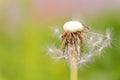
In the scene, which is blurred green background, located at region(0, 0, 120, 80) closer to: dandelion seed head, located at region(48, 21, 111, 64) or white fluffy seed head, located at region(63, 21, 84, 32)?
dandelion seed head, located at region(48, 21, 111, 64)

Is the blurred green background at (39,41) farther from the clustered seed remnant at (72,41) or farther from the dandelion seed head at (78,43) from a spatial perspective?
the clustered seed remnant at (72,41)

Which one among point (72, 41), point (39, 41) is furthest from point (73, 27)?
point (39, 41)

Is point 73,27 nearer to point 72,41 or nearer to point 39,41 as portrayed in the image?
point 72,41

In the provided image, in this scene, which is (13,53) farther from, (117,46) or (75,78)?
(75,78)

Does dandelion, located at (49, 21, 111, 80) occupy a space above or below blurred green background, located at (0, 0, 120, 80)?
below

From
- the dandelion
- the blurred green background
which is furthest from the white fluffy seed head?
the blurred green background

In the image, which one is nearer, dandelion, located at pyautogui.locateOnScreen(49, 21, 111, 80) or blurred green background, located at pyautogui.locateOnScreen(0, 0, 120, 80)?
dandelion, located at pyautogui.locateOnScreen(49, 21, 111, 80)

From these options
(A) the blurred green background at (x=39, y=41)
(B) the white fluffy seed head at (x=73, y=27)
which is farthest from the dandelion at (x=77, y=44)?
(A) the blurred green background at (x=39, y=41)
